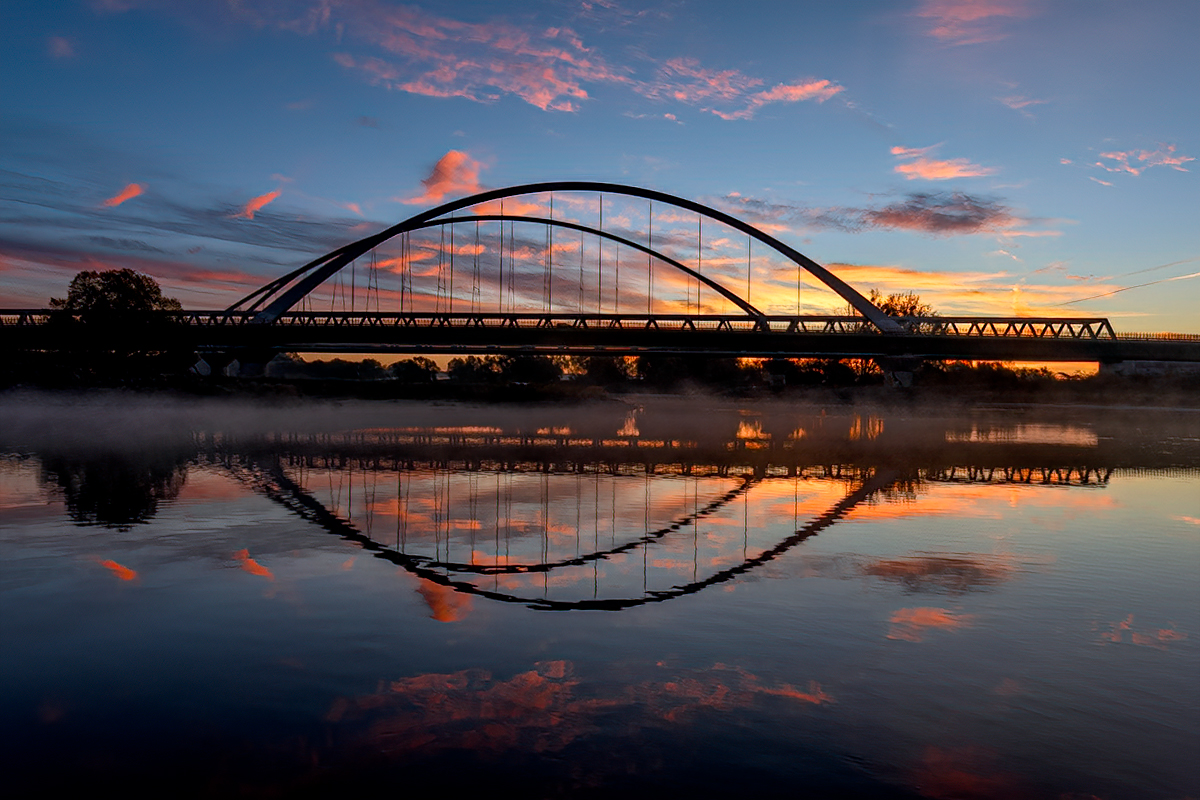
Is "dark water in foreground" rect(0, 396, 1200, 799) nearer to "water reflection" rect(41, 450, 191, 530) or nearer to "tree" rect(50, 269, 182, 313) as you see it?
"water reflection" rect(41, 450, 191, 530)

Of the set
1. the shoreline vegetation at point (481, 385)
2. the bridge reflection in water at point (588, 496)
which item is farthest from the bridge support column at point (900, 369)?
the bridge reflection in water at point (588, 496)

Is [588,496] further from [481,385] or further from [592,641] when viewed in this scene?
[481,385]

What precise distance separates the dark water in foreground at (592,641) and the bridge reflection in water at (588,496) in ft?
0.48

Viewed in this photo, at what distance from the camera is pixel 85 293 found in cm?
9694

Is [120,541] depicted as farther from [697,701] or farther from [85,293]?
[85,293]

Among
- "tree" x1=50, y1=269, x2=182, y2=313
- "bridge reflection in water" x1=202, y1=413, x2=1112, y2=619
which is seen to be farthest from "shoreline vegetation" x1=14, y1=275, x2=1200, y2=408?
"bridge reflection in water" x1=202, y1=413, x2=1112, y2=619

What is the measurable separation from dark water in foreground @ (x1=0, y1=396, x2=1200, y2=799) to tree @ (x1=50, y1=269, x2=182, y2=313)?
81888mm

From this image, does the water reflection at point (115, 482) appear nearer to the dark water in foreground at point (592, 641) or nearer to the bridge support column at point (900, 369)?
the dark water in foreground at point (592, 641)

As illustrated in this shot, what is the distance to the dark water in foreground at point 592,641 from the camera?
683 centimetres

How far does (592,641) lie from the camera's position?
1002 centimetres

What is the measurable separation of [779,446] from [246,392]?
199ft

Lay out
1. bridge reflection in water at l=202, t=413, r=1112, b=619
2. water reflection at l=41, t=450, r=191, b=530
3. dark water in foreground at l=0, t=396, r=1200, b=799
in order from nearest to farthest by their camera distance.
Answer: dark water in foreground at l=0, t=396, r=1200, b=799, bridge reflection in water at l=202, t=413, r=1112, b=619, water reflection at l=41, t=450, r=191, b=530

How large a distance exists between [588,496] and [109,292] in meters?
91.9

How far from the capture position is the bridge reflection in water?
1377cm
